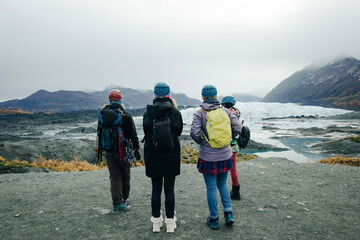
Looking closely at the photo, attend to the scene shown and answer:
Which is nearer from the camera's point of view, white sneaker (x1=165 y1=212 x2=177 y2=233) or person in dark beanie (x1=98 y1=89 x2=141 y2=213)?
white sneaker (x1=165 y1=212 x2=177 y2=233)

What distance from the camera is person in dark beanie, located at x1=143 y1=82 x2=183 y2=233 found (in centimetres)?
357

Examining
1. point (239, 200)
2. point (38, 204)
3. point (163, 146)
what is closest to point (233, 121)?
point (163, 146)

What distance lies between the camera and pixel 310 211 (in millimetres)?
5027

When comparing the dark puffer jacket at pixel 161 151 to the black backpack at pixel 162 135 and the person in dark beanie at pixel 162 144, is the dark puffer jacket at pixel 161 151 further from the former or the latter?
the black backpack at pixel 162 135

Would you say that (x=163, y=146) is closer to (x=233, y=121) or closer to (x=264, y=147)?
(x=233, y=121)

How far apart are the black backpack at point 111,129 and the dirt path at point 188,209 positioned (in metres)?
1.48

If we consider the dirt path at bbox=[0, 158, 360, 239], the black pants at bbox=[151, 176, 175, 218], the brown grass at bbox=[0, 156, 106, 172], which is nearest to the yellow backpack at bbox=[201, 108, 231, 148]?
the black pants at bbox=[151, 176, 175, 218]

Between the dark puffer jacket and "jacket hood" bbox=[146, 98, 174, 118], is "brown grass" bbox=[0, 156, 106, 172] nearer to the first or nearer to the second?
the dark puffer jacket

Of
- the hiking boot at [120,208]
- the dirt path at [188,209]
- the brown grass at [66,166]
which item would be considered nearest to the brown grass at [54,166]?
the brown grass at [66,166]

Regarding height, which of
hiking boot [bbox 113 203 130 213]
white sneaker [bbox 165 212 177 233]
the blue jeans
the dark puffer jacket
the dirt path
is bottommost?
the dirt path

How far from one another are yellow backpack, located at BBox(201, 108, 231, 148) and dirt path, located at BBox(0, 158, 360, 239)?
158 centimetres

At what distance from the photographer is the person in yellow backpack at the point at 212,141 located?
12.1ft

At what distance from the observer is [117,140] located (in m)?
4.51

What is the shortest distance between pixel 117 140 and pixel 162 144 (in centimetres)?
137
